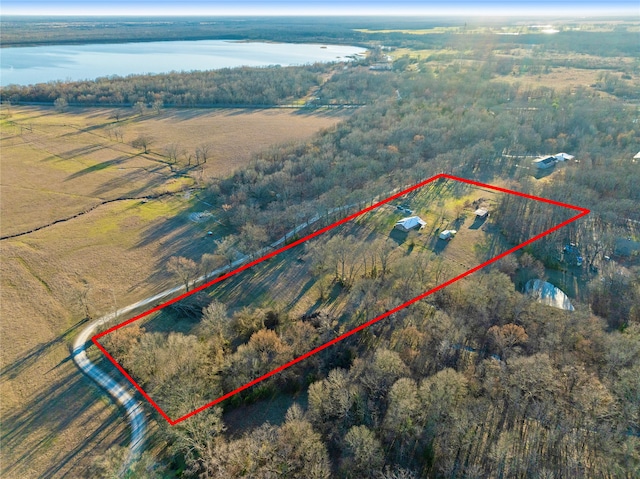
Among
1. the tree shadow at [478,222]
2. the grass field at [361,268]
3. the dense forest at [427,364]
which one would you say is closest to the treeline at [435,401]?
the dense forest at [427,364]

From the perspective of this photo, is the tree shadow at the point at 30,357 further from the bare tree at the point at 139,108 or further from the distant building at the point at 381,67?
the distant building at the point at 381,67

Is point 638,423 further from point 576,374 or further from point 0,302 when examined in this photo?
point 0,302

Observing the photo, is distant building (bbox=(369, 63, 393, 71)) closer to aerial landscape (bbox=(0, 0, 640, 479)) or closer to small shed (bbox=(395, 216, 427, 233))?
aerial landscape (bbox=(0, 0, 640, 479))

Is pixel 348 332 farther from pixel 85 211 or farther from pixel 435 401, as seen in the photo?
pixel 85 211

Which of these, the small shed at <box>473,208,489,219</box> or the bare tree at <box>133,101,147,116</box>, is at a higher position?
the bare tree at <box>133,101,147,116</box>

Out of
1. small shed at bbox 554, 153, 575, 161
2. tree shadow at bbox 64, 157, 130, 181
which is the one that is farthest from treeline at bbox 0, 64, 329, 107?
small shed at bbox 554, 153, 575, 161

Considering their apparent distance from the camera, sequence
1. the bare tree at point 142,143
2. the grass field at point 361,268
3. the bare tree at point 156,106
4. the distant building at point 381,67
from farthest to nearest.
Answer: the distant building at point 381,67
the bare tree at point 156,106
the bare tree at point 142,143
the grass field at point 361,268
